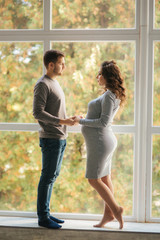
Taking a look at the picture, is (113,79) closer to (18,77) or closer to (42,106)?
(42,106)

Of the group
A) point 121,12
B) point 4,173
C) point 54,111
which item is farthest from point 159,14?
point 4,173

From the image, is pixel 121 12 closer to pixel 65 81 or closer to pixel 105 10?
pixel 105 10

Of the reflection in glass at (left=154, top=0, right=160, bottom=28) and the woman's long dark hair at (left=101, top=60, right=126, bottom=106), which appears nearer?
the woman's long dark hair at (left=101, top=60, right=126, bottom=106)

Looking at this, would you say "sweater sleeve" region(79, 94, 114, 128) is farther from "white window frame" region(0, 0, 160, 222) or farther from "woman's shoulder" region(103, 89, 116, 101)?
"white window frame" region(0, 0, 160, 222)

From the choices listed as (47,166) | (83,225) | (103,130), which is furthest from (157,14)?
(83,225)

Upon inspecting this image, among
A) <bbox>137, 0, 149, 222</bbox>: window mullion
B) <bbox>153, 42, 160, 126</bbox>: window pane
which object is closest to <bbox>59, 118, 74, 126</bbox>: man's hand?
<bbox>137, 0, 149, 222</bbox>: window mullion

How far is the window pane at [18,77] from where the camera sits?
2.74 metres

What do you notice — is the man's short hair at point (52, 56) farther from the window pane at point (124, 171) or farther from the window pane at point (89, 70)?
the window pane at point (124, 171)

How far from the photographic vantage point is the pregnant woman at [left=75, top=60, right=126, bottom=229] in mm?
2277

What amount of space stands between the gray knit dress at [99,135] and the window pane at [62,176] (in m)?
0.35

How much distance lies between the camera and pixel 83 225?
2518 mm

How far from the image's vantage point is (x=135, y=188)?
266cm

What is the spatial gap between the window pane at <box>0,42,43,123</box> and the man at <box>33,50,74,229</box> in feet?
1.25

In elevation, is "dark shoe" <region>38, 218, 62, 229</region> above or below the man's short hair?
below
